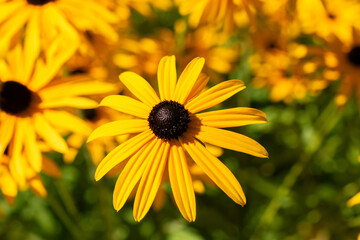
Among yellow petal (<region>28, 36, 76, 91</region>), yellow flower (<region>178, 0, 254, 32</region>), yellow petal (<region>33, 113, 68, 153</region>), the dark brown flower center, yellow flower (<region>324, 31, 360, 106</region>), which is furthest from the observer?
the dark brown flower center

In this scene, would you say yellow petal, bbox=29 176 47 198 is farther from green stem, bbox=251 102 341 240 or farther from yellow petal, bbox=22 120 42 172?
green stem, bbox=251 102 341 240

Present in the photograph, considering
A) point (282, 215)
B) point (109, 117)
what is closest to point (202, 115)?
point (109, 117)

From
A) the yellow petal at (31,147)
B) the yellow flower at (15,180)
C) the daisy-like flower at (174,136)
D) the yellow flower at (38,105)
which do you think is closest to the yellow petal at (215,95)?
the daisy-like flower at (174,136)

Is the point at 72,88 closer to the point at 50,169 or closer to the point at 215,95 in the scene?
the point at 50,169

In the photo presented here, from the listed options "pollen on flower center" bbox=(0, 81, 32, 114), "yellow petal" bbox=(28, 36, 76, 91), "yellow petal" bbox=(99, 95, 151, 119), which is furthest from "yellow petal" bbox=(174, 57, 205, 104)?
"pollen on flower center" bbox=(0, 81, 32, 114)

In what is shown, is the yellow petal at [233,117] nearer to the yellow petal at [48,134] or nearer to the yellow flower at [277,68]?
the yellow petal at [48,134]

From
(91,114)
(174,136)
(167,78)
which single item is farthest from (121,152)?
(91,114)

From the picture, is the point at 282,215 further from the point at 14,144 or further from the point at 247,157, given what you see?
the point at 14,144

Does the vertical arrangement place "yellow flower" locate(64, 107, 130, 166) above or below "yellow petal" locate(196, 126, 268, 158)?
below
